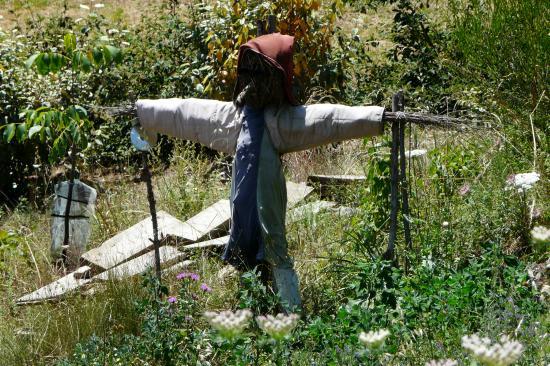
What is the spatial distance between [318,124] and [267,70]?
0.37 metres

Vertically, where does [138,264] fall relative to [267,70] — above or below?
below

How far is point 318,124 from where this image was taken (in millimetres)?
4855

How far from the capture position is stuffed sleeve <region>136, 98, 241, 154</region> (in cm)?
513

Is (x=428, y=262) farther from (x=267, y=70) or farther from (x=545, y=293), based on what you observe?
(x=267, y=70)

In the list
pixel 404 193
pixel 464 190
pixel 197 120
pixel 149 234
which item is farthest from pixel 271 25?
pixel 149 234

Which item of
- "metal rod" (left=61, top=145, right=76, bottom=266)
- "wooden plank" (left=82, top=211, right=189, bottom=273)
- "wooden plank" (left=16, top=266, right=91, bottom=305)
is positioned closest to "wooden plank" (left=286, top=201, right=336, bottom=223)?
"wooden plank" (left=82, top=211, right=189, bottom=273)

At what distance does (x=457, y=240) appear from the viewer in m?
5.29

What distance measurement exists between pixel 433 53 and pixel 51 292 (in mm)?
4746

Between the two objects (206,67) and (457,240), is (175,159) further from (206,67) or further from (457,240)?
(457,240)

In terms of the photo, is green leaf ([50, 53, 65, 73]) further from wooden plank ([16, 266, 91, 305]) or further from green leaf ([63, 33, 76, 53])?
wooden plank ([16, 266, 91, 305])

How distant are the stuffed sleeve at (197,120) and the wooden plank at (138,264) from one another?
0.81m

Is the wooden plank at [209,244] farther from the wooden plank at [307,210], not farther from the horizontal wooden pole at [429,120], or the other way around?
the horizontal wooden pole at [429,120]

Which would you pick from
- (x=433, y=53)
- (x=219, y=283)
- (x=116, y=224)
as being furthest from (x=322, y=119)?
(x=433, y=53)

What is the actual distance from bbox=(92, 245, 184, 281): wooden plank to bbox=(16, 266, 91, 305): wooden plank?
0.19 meters
